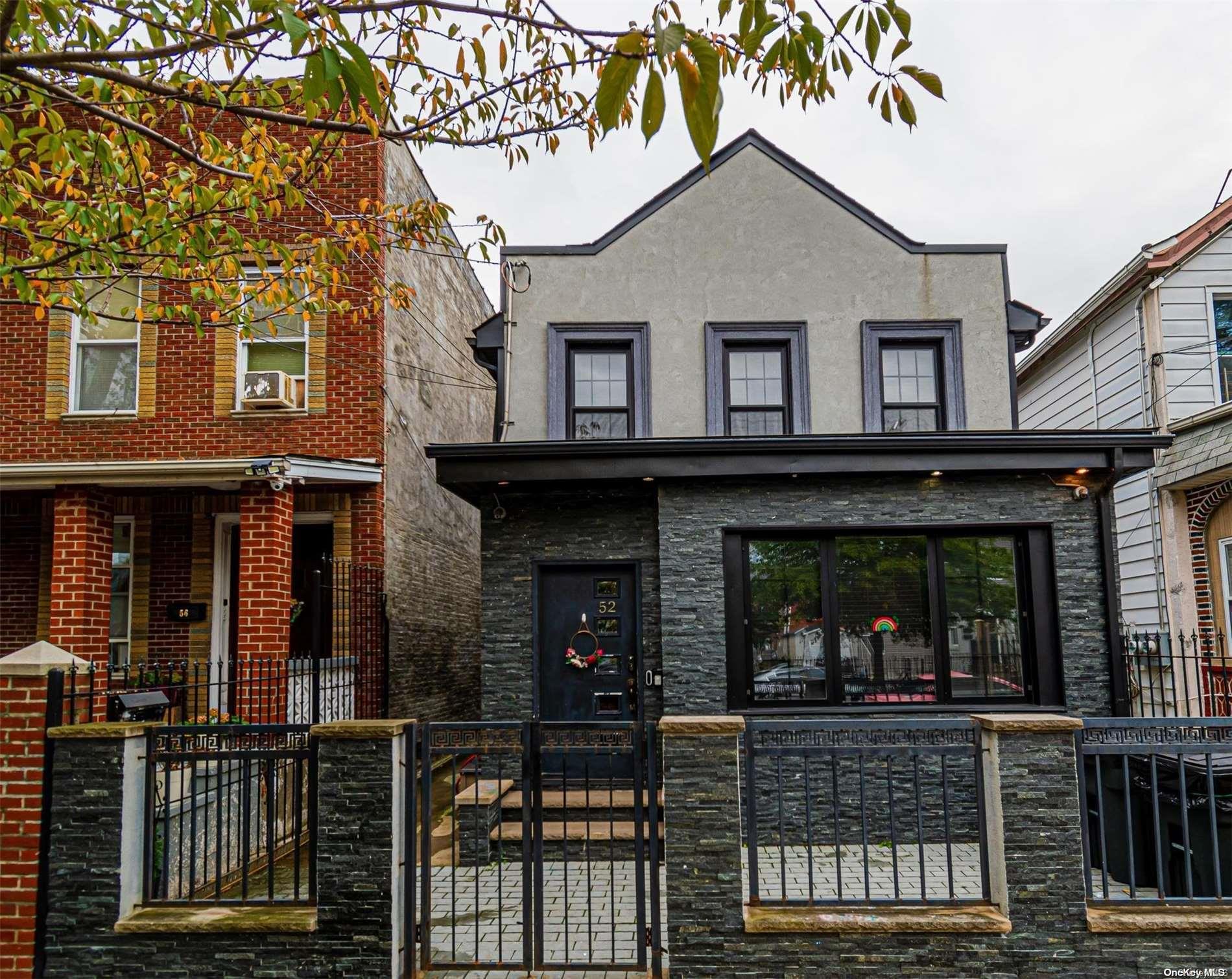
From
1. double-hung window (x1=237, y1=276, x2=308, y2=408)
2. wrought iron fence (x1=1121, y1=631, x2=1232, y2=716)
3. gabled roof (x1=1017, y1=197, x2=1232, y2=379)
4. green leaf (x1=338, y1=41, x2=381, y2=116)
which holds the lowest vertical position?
wrought iron fence (x1=1121, y1=631, x2=1232, y2=716)

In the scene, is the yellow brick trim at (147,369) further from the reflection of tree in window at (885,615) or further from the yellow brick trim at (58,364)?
the reflection of tree in window at (885,615)

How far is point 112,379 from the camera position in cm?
1088

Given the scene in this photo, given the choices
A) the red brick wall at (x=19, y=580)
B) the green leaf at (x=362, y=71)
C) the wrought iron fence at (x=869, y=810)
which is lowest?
the wrought iron fence at (x=869, y=810)

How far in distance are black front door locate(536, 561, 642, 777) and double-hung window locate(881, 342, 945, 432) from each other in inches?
137

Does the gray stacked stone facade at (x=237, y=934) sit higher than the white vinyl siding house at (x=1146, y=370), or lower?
lower

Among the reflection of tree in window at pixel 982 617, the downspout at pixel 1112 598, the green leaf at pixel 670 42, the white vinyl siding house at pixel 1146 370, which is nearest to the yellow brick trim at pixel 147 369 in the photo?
the reflection of tree in window at pixel 982 617

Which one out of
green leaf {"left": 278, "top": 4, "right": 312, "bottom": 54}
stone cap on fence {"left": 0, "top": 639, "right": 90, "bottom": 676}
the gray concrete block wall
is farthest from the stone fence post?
the gray concrete block wall

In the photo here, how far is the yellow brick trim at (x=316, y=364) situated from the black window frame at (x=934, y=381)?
6606 millimetres

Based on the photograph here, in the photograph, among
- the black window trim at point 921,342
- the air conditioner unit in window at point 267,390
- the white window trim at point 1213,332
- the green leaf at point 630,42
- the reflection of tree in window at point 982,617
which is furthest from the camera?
the white window trim at point 1213,332

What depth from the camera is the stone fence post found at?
485 cm

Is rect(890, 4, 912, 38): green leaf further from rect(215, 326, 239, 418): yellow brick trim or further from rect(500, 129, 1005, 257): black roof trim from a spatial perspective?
rect(215, 326, 239, 418): yellow brick trim

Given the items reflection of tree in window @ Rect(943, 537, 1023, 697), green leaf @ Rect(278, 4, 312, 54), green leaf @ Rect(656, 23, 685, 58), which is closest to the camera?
green leaf @ Rect(656, 23, 685, 58)

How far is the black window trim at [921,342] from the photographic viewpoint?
9648 millimetres

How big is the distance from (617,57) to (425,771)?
416cm
